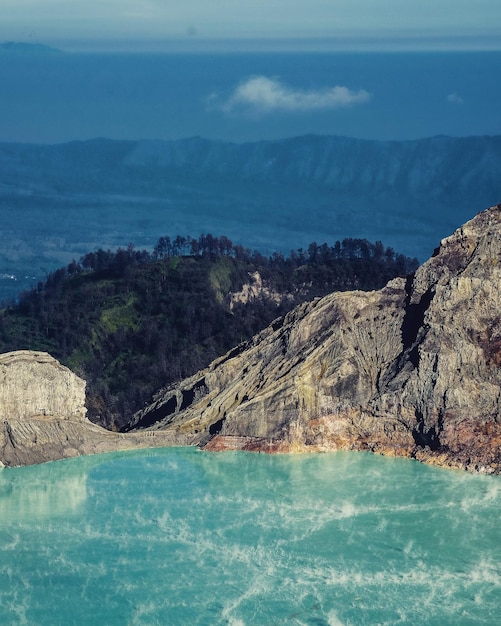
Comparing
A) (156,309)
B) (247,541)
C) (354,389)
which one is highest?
(156,309)

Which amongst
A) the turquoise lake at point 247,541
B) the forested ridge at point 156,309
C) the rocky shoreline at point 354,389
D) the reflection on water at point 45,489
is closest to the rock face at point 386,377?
the rocky shoreline at point 354,389

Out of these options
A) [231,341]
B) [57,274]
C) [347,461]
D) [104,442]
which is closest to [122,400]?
[231,341]

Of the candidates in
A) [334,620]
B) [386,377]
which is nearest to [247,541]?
[334,620]

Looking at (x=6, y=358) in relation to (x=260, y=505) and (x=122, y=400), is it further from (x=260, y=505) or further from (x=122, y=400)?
(x=122, y=400)

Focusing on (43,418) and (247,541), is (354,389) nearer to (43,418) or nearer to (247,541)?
(247,541)

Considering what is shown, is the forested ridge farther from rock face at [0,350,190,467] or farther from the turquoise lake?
the turquoise lake

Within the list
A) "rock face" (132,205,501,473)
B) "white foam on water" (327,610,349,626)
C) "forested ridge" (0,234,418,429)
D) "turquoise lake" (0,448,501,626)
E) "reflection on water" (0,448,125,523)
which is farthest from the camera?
"forested ridge" (0,234,418,429)

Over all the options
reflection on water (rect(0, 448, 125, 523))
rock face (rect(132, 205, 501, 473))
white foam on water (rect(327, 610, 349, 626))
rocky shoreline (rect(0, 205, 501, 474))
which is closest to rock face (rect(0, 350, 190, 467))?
rocky shoreline (rect(0, 205, 501, 474))
